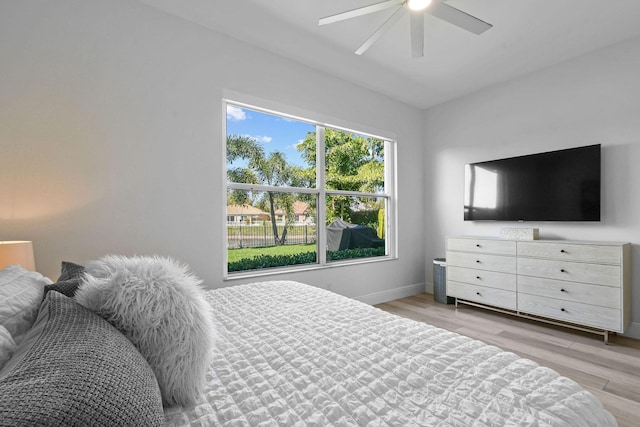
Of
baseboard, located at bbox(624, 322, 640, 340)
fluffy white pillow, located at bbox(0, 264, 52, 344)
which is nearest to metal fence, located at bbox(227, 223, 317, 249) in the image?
fluffy white pillow, located at bbox(0, 264, 52, 344)

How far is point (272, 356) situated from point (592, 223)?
3.47m

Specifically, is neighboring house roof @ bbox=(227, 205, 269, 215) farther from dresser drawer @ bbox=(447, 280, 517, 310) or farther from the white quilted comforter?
dresser drawer @ bbox=(447, 280, 517, 310)

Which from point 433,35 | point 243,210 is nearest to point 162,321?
point 243,210

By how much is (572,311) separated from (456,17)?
2.68m

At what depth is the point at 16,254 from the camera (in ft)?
5.11

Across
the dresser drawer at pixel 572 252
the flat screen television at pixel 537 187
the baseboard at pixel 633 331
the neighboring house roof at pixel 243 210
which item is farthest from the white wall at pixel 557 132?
the neighboring house roof at pixel 243 210

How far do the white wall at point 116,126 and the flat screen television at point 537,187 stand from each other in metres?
2.52

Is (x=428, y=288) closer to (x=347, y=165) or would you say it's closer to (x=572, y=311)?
(x=572, y=311)

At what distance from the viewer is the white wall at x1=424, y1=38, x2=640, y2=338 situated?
2771 mm

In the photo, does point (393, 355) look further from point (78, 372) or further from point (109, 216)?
point (109, 216)

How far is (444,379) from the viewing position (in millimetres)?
859

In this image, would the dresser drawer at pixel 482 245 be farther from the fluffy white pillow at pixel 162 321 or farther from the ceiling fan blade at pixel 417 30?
the fluffy white pillow at pixel 162 321

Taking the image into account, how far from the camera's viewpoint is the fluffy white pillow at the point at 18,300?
0.79m

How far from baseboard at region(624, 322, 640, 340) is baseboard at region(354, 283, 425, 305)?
2086mm
